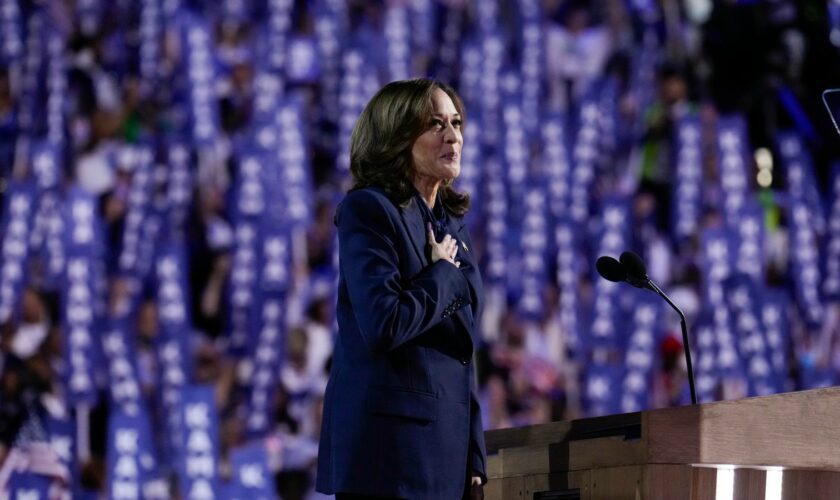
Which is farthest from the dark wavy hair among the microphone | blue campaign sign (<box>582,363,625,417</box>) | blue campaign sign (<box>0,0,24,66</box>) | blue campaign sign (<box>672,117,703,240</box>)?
blue campaign sign (<box>672,117,703,240</box>)

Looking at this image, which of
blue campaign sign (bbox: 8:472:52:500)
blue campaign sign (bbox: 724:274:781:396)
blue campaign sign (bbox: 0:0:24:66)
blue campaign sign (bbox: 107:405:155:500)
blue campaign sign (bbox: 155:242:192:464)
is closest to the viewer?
blue campaign sign (bbox: 8:472:52:500)

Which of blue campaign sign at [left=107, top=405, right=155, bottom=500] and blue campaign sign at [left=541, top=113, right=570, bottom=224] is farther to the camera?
blue campaign sign at [left=541, top=113, right=570, bottom=224]

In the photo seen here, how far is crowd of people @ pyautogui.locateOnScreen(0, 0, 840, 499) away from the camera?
13.8ft

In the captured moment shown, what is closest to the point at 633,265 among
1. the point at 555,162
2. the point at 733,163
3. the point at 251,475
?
the point at 251,475

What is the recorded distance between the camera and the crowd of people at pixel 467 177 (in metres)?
4.20

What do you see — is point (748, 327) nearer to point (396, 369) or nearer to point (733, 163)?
point (733, 163)

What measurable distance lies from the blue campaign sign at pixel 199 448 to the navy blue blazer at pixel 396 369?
279cm

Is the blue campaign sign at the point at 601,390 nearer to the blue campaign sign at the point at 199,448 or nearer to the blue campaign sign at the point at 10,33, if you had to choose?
the blue campaign sign at the point at 199,448

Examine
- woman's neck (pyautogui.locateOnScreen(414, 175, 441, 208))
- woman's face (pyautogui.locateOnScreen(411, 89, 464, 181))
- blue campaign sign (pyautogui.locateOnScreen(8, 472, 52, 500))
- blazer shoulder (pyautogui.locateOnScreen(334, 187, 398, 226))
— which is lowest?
blue campaign sign (pyautogui.locateOnScreen(8, 472, 52, 500))

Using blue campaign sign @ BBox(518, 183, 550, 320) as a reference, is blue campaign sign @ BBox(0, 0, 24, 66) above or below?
above

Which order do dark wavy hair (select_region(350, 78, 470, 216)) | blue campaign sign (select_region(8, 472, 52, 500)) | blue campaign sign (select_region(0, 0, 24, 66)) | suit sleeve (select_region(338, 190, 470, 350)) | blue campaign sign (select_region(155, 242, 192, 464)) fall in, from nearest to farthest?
suit sleeve (select_region(338, 190, 470, 350)) < dark wavy hair (select_region(350, 78, 470, 216)) < blue campaign sign (select_region(8, 472, 52, 500)) < blue campaign sign (select_region(155, 242, 192, 464)) < blue campaign sign (select_region(0, 0, 24, 66))

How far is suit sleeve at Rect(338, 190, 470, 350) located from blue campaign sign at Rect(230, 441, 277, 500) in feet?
9.25

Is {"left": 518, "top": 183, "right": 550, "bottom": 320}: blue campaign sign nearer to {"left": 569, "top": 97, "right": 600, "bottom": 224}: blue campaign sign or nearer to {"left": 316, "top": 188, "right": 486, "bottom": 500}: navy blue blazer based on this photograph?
Answer: {"left": 569, "top": 97, "right": 600, "bottom": 224}: blue campaign sign

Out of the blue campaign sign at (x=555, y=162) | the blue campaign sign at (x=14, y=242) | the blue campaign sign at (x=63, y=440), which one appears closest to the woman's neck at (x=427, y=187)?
the blue campaign sign at (x=63, y=440)
